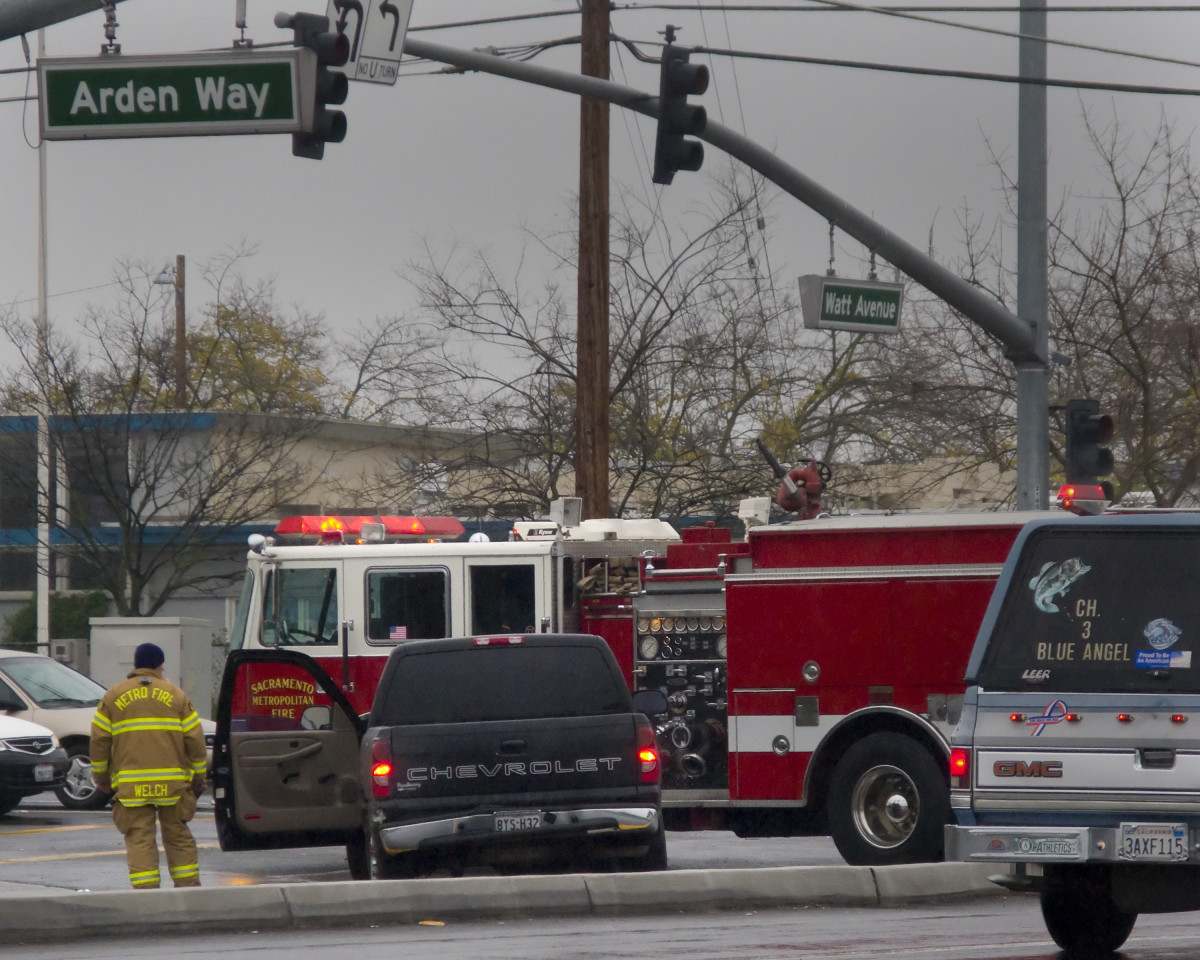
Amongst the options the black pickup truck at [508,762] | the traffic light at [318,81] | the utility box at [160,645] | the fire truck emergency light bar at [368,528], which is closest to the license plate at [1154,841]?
the black pickup truck at [508,762]

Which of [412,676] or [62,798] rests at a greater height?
[412,676]

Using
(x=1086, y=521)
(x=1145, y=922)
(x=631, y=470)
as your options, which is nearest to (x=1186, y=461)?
(x=631, y=470)

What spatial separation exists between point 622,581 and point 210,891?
5.84 meters

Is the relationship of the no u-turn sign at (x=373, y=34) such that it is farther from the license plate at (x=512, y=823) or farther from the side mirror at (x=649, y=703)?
the license plate at (x=512, y=823)

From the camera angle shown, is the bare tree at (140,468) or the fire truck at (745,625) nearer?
the fire truck at (745,625)

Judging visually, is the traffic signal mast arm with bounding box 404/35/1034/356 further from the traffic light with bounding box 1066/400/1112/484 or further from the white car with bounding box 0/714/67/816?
the white car with bounding box 0/714/67/816

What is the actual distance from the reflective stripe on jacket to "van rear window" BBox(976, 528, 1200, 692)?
A: 5172 mm

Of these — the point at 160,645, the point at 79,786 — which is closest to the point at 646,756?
the point at 79,786

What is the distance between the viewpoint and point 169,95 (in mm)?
10461

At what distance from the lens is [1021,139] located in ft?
49.2

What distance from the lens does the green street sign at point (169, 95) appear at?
10438mm

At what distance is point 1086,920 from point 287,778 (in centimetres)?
618

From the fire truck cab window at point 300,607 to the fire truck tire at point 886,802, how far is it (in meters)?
4.93

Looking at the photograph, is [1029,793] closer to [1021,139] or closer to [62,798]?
[1021,139]
